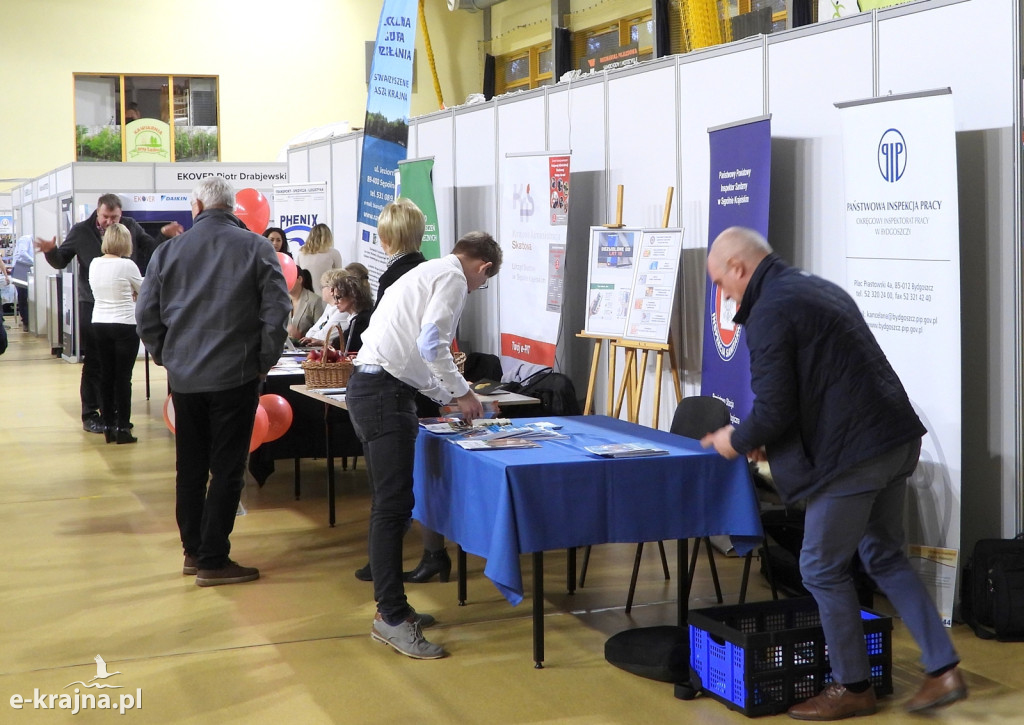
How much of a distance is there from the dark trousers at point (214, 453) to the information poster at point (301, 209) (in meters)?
5.78

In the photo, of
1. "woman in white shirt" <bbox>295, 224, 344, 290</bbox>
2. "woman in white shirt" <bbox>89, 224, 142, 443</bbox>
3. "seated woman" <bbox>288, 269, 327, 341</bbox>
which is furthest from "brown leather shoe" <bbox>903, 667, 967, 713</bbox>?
"woman in white shirt" <bbox>295, 224, 344, 290</bbox>

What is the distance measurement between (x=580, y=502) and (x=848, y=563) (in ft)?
2.67

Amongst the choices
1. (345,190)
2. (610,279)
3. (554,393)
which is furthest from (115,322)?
(610,279)

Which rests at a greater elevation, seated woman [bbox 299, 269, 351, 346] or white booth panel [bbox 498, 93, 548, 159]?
white booth panel [bbox 498, 93, 548, 159]

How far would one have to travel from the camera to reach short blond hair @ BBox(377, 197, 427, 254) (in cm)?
436

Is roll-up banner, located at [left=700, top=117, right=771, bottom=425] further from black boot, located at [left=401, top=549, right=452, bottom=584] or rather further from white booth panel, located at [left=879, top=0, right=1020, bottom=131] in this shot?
black boot, located at [left=401, top=549, right=452, bottom=584]

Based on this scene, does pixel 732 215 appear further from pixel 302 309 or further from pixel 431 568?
pixel 302 309

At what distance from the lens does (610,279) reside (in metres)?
5.87

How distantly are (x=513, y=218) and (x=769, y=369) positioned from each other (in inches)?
151

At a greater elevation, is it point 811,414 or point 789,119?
point 789,119

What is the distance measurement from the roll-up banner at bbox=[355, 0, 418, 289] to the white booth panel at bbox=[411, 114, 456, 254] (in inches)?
19.7

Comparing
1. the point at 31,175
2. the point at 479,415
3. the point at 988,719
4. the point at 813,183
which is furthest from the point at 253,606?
the point at 31,175

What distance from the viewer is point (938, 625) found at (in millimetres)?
3256

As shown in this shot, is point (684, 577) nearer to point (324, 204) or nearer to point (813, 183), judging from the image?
point (813, 183)
